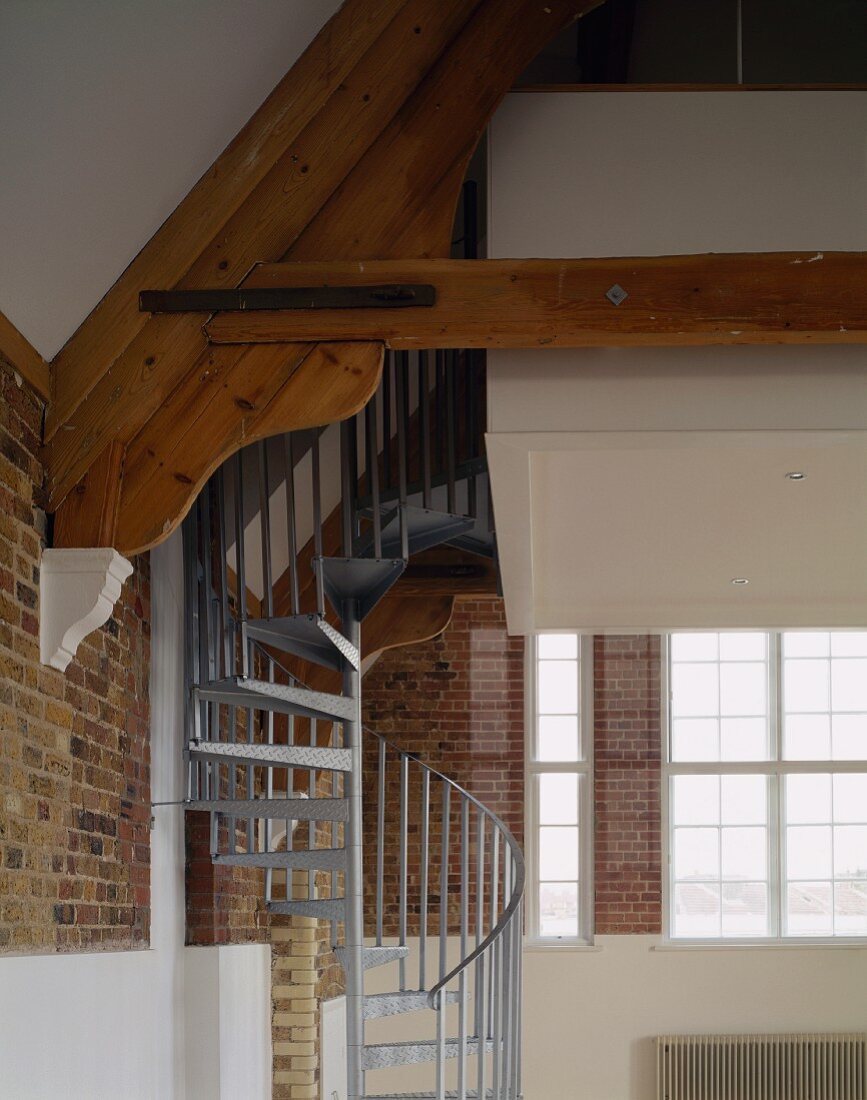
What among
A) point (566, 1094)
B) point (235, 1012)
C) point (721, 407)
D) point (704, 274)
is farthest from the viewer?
point (566, 1094)

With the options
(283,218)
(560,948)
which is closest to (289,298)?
(283,218)

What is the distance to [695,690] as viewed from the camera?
1064 cm

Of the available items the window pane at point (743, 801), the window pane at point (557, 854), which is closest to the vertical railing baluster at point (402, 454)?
the window pane at point (557, 854)

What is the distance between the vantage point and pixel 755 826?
34.4 feet

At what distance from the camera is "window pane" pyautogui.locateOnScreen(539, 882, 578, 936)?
33.7ft

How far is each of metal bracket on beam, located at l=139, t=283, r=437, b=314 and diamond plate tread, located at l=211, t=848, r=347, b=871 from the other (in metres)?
2.51

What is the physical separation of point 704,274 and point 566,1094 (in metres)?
7.50

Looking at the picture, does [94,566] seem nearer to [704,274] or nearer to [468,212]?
[704,274]

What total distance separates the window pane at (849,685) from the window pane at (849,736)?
3.0 inches

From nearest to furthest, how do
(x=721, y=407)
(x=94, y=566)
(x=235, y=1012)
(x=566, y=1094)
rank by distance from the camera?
(x=94, y=566)
(x=721, y=407)
(x=235, y=1012)
(x=566, y=1094)

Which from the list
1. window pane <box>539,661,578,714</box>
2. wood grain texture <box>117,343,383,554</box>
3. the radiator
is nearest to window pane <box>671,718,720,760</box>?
window pane <box>539,661,578,714</box>

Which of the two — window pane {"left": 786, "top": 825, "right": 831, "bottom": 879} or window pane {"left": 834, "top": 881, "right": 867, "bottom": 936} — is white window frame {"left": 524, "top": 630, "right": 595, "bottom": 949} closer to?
window pane {"left": 786, "top": 825, "right": 831, "bottom": 879}

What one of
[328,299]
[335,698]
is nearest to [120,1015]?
[335,698]

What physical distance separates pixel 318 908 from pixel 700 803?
5342 mm
